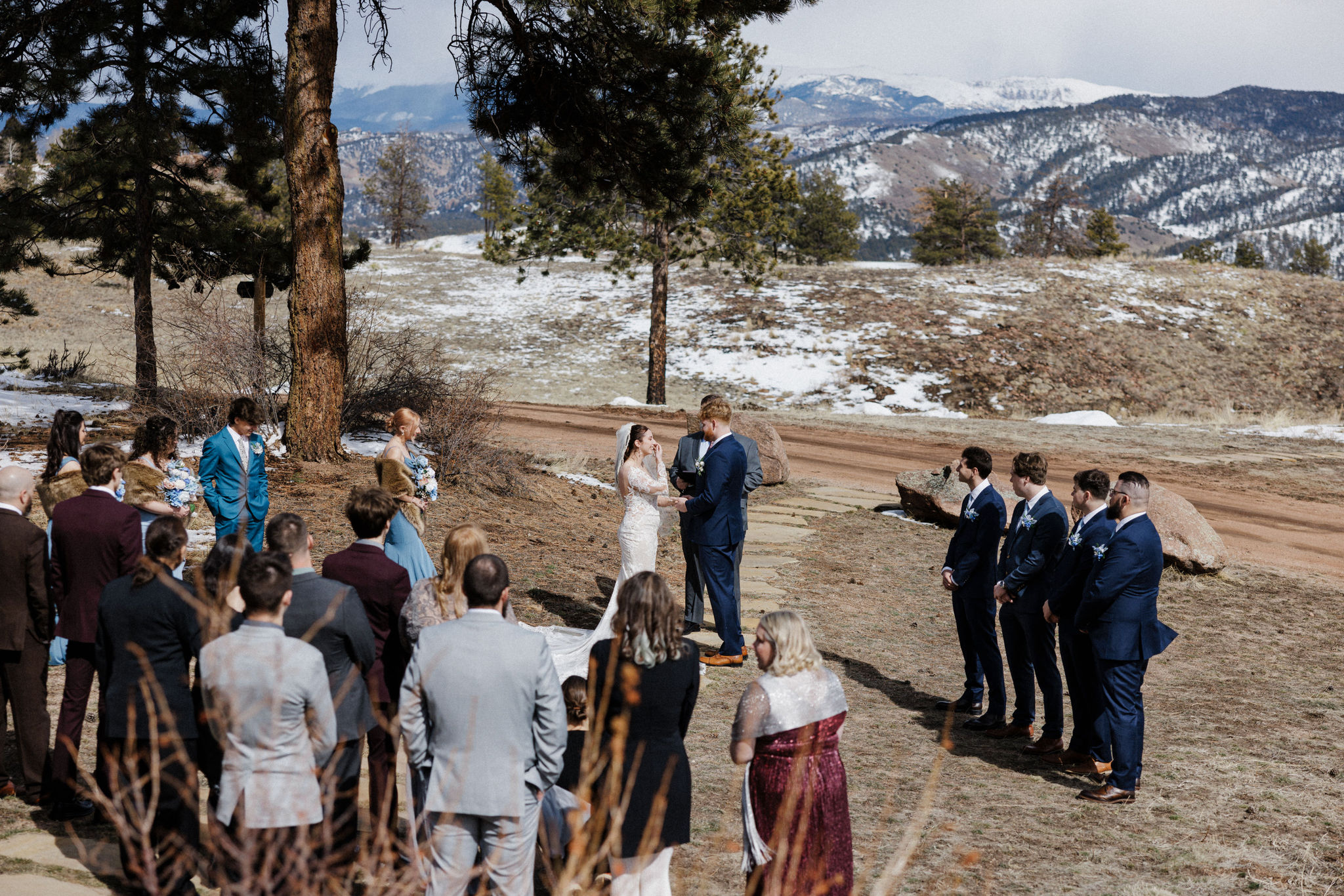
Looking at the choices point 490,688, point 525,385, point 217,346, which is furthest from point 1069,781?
point 525,385

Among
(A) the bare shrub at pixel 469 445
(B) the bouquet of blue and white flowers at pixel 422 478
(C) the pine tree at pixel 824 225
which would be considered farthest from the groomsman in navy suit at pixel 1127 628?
(C) the pine tree at pixel 824 225

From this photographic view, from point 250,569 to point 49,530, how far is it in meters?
2.24

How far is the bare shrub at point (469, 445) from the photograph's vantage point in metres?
13.0

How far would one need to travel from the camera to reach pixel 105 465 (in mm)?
4914

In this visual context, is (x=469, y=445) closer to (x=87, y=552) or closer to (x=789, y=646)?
(x=87, y=552)

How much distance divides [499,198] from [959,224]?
35.4 meters

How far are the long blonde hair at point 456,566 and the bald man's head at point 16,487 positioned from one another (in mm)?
2250

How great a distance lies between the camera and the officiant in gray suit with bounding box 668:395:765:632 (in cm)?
816

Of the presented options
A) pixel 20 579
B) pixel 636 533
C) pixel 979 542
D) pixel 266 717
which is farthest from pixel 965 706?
pixel 20 579

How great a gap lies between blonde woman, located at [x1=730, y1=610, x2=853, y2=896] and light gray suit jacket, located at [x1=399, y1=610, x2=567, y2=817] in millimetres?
848

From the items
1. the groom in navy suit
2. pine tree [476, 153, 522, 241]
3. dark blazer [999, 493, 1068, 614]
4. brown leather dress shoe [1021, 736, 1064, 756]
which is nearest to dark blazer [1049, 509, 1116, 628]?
dark blazer [999, 493, 1068, 614]

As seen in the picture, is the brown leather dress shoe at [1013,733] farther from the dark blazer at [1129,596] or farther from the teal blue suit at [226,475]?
the teal blue suit at [226,475]

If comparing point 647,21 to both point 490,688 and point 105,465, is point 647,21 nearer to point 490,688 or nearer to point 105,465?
point 105,465

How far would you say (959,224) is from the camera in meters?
69.6
